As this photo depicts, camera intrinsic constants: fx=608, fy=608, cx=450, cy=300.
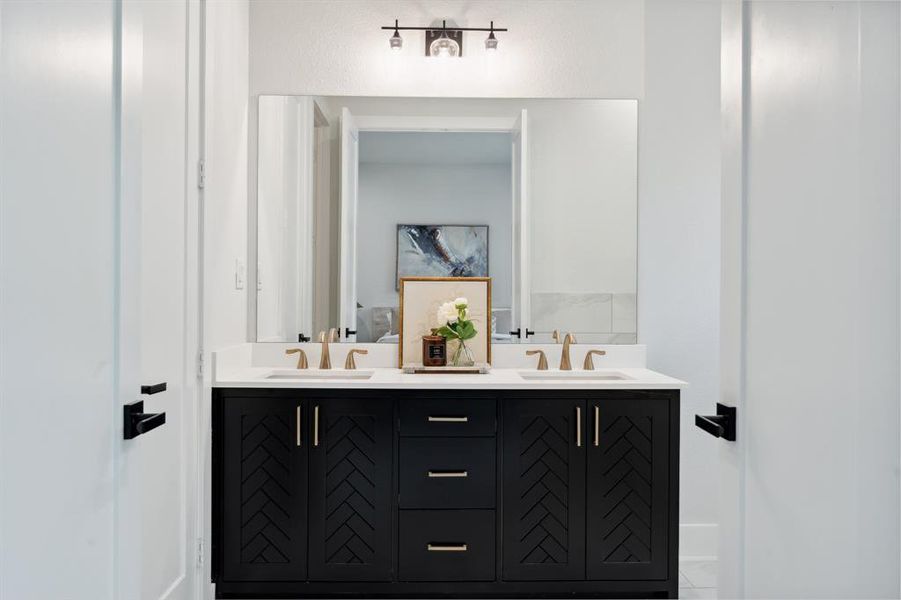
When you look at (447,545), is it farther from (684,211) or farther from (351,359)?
(684,211)

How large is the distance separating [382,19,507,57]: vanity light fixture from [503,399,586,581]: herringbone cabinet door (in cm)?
157

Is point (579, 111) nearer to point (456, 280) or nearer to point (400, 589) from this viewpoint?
point (456, 280)

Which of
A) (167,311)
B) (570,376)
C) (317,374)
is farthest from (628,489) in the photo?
(167,311)

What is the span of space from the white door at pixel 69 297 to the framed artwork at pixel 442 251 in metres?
1.65

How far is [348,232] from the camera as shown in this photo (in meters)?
2.75

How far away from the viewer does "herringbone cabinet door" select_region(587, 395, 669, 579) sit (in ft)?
7.43

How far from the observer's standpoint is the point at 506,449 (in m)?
2.27

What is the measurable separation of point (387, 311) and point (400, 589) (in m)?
1.14

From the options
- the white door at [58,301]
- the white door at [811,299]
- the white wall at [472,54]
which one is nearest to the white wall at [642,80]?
the white wall at [472,54]

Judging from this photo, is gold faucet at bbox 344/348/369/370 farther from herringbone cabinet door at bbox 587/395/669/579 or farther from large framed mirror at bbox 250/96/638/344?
herringbone cabinet door at bbox 587/395/669/579

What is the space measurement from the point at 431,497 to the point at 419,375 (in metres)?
0.47

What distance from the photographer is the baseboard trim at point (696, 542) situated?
2.77 metres

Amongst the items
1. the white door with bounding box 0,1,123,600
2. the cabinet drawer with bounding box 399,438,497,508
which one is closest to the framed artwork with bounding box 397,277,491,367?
the cabinet drawer with bounding box 399,438,497,508

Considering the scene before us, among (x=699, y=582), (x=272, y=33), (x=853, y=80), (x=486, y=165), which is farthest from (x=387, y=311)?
(x=853, y=80)
